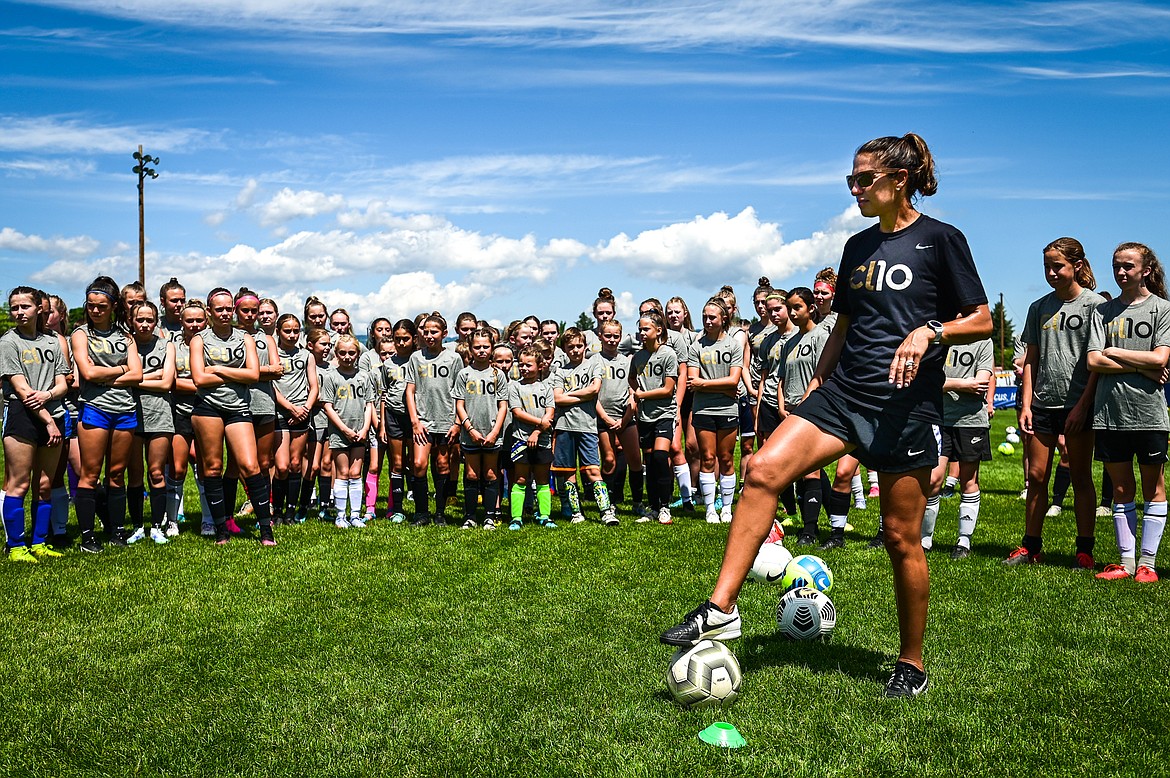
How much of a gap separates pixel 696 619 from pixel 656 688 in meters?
0.60

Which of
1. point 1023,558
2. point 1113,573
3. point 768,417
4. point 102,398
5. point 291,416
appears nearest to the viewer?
point 1113,573

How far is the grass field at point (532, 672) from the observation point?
3545mm

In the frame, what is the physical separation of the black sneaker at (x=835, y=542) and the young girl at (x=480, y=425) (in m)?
3.34

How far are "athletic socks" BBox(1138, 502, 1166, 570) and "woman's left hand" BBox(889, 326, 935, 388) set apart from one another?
4.00m

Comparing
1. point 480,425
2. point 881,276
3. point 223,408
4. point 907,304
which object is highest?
point 881,276

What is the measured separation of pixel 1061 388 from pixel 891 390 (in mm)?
3692

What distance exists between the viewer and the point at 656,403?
32.8 ft

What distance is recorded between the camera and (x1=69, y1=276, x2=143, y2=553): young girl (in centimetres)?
788

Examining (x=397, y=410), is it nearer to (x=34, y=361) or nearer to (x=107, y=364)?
(x=107, y=364)

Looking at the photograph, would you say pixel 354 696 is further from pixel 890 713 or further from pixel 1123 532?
pixel 1123 532

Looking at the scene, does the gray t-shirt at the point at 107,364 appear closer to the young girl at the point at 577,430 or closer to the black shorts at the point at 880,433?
the young girl at the point at 577,430

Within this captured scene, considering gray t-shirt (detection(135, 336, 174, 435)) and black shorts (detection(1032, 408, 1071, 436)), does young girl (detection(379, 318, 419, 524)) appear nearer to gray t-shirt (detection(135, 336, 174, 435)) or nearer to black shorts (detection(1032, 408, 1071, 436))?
gray t-shirt (detection(135, 336, 174, 435))

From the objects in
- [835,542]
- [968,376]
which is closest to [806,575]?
[835,542]

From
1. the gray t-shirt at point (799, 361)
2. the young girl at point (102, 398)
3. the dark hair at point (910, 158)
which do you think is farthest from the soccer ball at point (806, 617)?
the young girl at point (102, 398)
